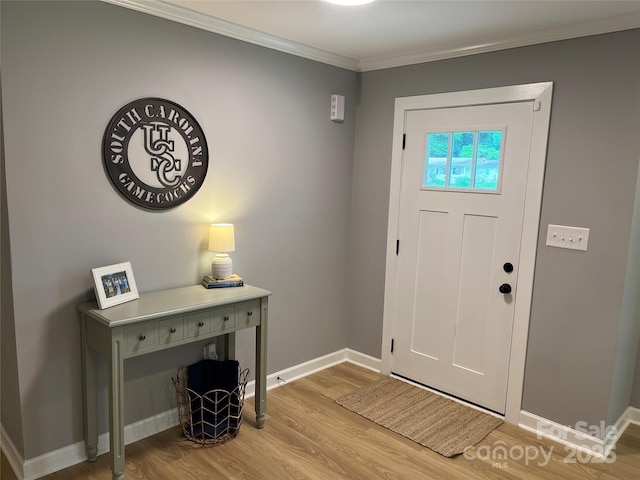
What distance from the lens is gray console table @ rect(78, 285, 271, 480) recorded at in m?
2.21

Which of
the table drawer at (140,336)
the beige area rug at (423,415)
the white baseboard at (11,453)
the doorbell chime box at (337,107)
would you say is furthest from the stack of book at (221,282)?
the doorbell chime box at (337,107)

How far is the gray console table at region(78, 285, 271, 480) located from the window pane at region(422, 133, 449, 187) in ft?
4.63

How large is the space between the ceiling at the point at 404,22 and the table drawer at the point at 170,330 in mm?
1567

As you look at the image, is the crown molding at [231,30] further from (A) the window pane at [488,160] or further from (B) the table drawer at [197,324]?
(B) the table drawer at [197,324]

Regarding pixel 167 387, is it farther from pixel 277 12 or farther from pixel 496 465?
pixel 277 12

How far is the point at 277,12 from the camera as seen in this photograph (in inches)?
99.7

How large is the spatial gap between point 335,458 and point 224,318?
962 mm

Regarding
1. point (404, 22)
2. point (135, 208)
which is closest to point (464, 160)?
point (404, 22)

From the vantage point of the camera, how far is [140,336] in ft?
7.43

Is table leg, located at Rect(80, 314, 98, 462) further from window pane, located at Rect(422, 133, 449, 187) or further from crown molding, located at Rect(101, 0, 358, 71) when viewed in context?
window pane, located at Rect(422, 133, 449, 187)

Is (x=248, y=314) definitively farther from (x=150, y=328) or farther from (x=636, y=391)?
(x=636, y=391)

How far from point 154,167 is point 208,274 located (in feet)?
2.35

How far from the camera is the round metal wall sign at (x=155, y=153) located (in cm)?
243

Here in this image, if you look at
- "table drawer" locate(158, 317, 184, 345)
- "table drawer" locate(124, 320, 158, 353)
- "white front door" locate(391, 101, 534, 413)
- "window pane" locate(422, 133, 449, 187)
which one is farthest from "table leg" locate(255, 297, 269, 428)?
"window pane" locate(422, 133, 449, 187)
